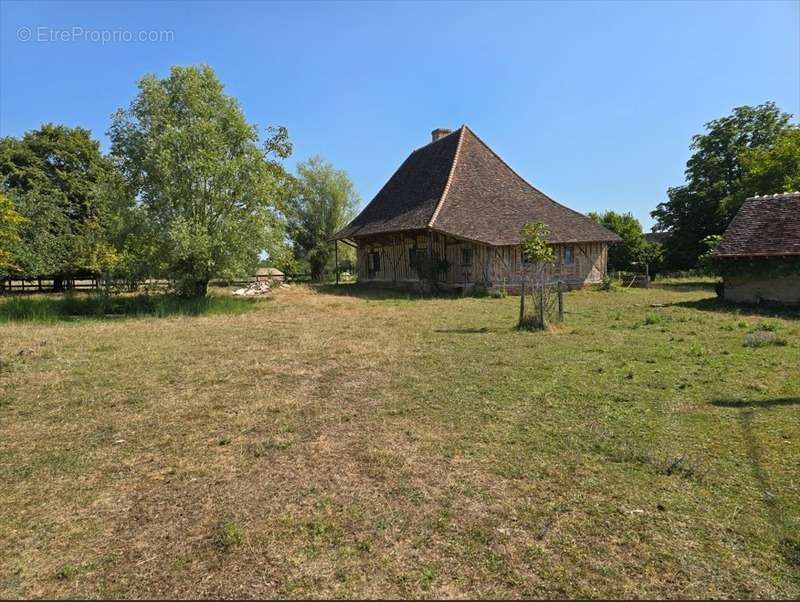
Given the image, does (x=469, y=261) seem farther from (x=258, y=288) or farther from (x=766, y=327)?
(x=258, y=288)

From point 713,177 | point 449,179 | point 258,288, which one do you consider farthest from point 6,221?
point 713,177

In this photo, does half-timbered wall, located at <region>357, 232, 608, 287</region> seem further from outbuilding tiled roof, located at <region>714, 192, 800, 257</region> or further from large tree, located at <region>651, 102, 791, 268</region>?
large tree, located at <region>651, 102, 791, 268</region>

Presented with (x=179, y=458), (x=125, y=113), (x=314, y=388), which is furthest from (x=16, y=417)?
(x=125, y=113)

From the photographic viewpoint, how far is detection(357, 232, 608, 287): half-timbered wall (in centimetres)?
2016

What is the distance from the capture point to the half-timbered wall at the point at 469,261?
794 inches

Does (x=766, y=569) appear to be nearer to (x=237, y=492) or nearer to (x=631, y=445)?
(x=631, y=445)

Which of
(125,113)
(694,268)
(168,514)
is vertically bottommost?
(168,514)

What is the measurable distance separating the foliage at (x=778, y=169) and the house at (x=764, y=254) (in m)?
9.64

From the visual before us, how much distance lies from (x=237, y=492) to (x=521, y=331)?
7.98 meters

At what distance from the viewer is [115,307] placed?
52.1 ft

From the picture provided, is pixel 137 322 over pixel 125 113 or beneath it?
beneath

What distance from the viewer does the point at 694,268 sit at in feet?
99.6

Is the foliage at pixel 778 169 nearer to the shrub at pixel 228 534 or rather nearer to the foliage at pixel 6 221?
the shrub at pixel 228 534

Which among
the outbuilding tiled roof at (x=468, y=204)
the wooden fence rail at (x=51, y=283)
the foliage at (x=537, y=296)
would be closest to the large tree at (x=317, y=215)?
the wooden fence rail at (x=51, y=283)
